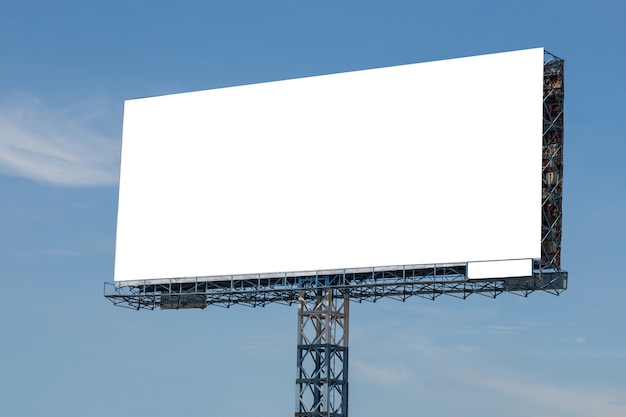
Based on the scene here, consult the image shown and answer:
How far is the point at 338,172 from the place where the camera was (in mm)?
62562

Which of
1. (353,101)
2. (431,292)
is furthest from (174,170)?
(431,292)

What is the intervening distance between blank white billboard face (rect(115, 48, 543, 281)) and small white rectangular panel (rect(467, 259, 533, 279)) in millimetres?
297

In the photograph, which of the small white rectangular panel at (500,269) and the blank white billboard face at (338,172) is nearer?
the small white rectangular panel at (500,269)

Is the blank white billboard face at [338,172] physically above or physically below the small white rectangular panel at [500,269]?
above

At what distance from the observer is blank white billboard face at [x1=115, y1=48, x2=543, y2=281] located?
58.9m

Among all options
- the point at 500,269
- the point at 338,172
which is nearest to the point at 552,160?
the point at 500,269

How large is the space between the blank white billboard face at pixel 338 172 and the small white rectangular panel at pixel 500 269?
30 cm

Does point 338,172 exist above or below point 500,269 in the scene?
above

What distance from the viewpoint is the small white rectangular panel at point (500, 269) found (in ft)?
188

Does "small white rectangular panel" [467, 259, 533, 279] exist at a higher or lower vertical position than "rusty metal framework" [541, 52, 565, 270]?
lower

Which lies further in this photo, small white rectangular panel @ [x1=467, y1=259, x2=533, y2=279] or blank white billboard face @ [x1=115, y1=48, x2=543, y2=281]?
blank white billboard face @ [x1=115, y1=48, x2=543, y2=281]

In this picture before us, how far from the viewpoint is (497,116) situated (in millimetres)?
59312

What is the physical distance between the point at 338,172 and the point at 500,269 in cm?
823

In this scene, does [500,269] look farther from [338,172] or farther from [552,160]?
[338,172]
